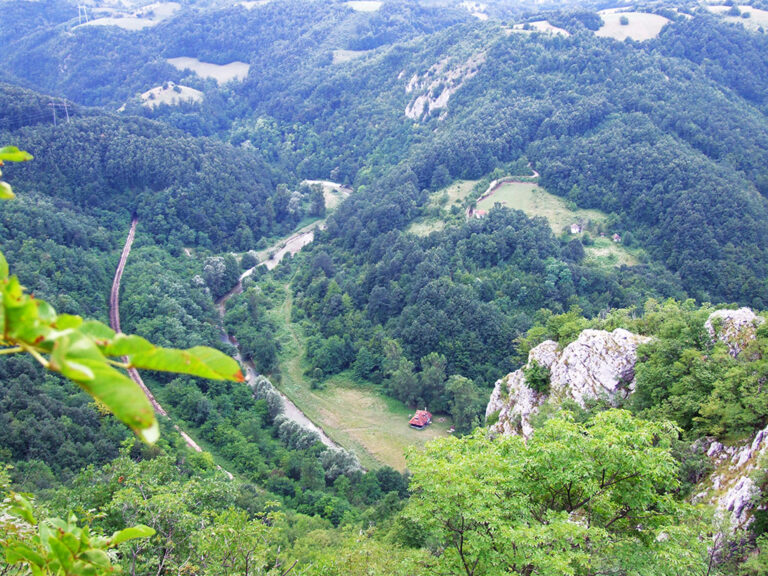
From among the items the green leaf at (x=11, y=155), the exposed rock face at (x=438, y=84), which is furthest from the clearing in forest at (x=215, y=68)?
the green leaf at (x=11, y=155)

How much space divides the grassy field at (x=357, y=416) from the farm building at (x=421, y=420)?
0.56m

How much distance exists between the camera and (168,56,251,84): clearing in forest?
173 m

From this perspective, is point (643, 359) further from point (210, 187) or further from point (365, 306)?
point (210, 187)

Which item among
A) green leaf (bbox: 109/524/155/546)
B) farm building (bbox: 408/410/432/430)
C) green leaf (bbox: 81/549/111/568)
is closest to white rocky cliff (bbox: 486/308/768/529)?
farm building (bbox: 408/410/432/430)

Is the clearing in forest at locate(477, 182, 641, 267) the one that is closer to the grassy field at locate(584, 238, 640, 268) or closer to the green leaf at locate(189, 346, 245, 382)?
the grassy field at locate(584, 238, 640, 268)

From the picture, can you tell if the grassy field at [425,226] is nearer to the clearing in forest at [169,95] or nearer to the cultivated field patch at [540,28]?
the cultivated field patch at [540,28]

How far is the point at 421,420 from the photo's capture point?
57.6 metres

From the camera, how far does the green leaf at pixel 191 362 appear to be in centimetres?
337

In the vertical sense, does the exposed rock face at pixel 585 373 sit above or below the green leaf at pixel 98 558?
below

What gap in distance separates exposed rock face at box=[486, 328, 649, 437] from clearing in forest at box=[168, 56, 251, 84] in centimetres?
16343

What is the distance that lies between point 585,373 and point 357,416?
32958 millimetres

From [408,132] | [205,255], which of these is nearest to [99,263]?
[205,255]

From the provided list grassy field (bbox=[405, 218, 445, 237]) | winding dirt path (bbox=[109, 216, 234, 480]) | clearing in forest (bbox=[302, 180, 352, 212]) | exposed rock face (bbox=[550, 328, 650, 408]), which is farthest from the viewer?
clearing in forest (bbox=[302, 180, 352, 212])

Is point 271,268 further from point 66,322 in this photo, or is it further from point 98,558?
point 66,322
